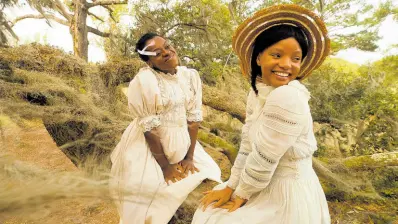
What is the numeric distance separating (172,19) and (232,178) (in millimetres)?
5370

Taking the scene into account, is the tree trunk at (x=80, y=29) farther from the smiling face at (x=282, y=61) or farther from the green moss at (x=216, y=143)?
the smiling face at (x=282, y=61)

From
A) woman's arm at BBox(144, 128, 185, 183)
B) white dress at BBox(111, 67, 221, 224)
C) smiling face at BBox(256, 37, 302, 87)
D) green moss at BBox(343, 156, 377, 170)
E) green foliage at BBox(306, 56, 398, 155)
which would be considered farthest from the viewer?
green foliage at BBox(306, 56, 398, 155)

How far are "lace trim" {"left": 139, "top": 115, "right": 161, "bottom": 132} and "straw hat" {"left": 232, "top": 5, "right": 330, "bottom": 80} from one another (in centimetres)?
102

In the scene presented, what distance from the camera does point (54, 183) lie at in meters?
0.54

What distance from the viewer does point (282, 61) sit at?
1276 mm

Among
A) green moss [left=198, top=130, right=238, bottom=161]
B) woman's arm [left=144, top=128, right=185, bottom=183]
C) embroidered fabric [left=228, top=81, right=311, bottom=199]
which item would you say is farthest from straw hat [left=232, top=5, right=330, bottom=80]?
green moss [left=198, top=130, right=238, bottom=161]

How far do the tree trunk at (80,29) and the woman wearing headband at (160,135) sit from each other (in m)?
5.76

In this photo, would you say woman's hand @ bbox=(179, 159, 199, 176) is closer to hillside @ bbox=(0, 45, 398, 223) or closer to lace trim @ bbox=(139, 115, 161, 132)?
hillside @ bbox=(0, 45, 398, 223)

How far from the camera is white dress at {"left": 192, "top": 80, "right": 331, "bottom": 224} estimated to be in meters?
1.17

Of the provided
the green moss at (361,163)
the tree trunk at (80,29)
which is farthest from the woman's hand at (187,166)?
the tree trunk at (80,29)

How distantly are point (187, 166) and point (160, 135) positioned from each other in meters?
0.38

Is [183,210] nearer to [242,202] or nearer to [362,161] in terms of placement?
[242,202]

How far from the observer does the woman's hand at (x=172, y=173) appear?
7.08ft

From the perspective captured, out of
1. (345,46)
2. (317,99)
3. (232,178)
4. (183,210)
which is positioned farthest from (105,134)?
(345,46)
